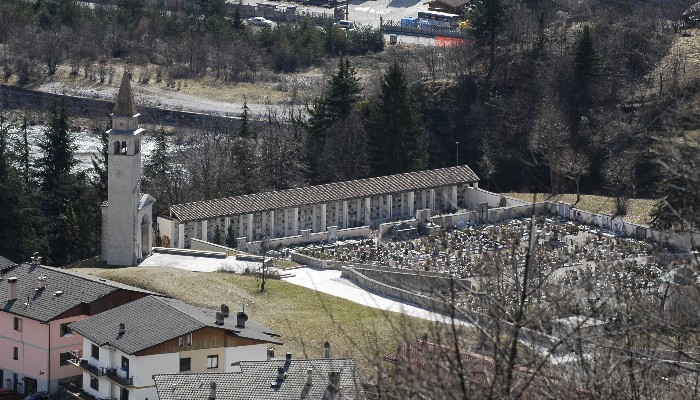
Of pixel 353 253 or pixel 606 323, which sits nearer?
pixel 606 323

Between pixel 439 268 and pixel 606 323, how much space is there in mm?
36776

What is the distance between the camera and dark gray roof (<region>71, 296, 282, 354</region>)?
42.2 meters

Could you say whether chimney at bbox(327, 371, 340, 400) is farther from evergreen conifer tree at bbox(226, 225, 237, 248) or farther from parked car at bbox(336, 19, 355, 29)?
parked car at bbox(336, 19, 355, 29)

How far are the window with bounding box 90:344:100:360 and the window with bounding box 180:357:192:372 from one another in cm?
253

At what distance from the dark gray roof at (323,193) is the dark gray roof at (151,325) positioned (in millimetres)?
14119

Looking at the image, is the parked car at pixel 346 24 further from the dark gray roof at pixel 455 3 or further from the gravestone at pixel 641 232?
the gravestone at pixel 641 232

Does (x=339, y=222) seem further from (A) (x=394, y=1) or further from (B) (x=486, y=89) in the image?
(A) (x=394, y=1)

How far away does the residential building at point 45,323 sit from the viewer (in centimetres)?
4612

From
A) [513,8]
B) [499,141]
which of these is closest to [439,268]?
[499,141]

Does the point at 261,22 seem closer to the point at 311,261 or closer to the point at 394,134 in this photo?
the point at 394,134

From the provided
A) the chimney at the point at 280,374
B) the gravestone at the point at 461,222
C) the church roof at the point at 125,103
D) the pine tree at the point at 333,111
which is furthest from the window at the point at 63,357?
the pine tree at the point at 333,111

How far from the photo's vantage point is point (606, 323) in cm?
1830

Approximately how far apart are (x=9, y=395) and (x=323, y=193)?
775 inches

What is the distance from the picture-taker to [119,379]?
42.4 m
